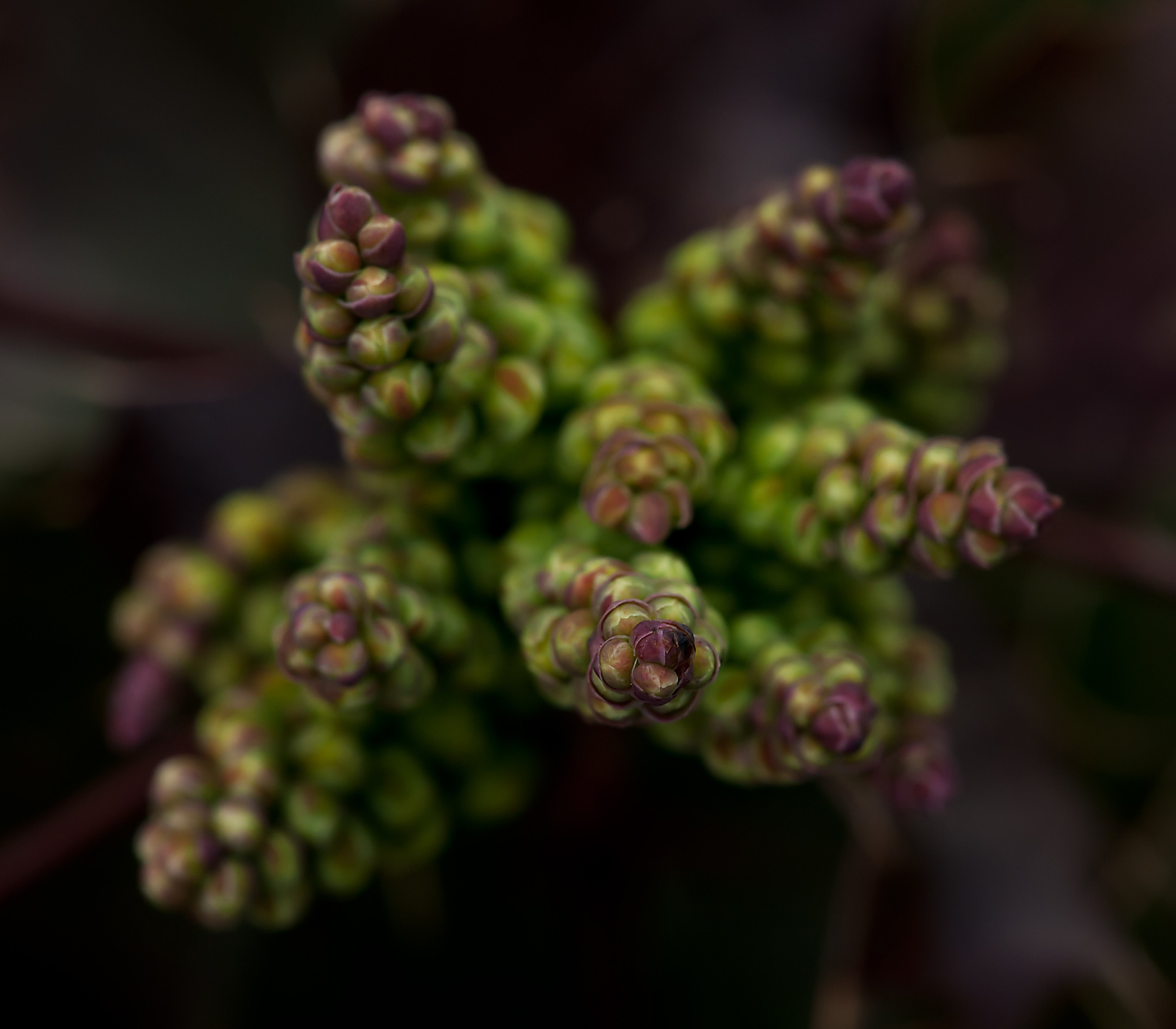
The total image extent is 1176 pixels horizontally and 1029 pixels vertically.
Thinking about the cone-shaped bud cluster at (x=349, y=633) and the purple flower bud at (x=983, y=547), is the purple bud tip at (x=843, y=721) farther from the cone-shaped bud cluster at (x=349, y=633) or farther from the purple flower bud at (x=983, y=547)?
the cone-shaped bud cluster at (x=349, y=633)

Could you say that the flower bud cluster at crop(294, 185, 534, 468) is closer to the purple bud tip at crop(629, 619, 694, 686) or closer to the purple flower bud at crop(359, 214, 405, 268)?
the purple flower bud at crop(359, 214, 405, 268)

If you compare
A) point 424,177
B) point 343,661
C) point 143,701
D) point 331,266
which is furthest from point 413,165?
point 143,701

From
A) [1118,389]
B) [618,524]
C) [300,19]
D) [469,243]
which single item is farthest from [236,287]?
[1118,389]

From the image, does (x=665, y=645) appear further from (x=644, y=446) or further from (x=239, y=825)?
(x=239, y=825)

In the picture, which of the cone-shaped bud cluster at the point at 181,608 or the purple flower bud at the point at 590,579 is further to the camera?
the cone-shaped bud cluster at the point at 181,608

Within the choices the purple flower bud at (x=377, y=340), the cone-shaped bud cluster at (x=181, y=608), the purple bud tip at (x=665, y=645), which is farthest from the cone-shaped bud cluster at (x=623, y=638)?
the cone-shaped bud cluster at (x=181, y=608)

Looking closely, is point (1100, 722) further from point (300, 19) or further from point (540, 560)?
point (300, 19)
